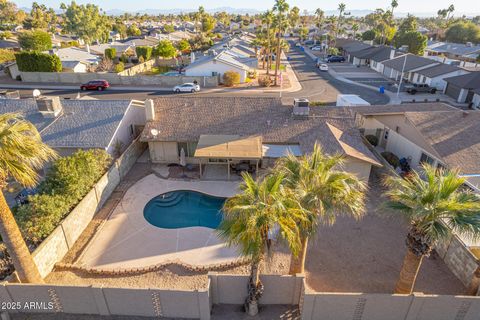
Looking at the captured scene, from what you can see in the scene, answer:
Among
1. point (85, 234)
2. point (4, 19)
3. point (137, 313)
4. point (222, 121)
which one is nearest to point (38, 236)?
point (85, 234)

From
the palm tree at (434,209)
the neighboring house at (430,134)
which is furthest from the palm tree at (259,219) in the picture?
the neighboring house at (430,134)

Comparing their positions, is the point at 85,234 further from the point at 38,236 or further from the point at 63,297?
the point at 63,297

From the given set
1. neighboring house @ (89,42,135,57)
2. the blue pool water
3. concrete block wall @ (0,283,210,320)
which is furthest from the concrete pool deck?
neighboring house @ (89,42,135,57)

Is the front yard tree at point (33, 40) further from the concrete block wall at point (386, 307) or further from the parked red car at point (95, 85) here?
the concrete block wall at point (386, 307)

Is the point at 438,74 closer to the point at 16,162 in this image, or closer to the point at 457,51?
the point at 457,51

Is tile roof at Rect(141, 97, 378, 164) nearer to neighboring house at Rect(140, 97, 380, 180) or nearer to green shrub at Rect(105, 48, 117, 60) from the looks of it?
neighboring house at Rect(140, 97, 380, 180)

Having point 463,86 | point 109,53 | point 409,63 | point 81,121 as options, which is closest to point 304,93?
point 463,86
